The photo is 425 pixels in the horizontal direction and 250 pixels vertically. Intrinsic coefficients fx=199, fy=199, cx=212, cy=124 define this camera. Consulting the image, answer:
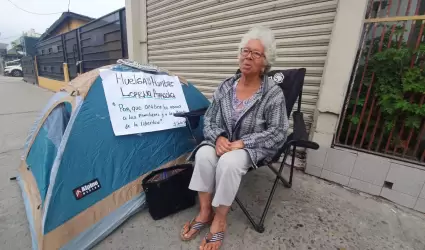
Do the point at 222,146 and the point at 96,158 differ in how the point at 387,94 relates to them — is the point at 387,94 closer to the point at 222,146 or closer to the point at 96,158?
the point at 222,146

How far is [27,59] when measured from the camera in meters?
12.8

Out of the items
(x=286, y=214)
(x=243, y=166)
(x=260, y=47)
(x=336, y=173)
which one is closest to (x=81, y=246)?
(x=243, y=166)

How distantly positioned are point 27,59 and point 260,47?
17.1m

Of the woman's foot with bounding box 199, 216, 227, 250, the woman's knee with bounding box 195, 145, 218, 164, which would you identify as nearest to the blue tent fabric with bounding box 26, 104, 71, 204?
→ the woman's knee with bounding box 195, 145, 218, 164

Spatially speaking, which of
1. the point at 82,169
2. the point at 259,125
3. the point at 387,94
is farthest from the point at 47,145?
the point at 387,94

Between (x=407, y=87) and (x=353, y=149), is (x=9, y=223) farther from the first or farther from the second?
(x=407, y=87)

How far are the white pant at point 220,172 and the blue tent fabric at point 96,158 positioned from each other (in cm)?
51

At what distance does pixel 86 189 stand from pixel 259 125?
120cm

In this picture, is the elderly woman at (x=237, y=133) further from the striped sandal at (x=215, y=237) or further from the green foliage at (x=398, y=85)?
the green foliage at (x=398, y=85)

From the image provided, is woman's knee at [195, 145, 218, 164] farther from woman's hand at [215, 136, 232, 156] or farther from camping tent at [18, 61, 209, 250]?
camping tent at [18, 61, 209, 250]

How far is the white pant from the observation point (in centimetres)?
119

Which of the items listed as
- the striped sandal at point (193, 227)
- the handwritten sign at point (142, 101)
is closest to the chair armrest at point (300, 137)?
the striped sandal at point (193, 227)

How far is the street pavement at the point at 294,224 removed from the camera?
4.28 feet

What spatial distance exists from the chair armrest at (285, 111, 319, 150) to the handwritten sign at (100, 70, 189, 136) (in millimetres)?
967
